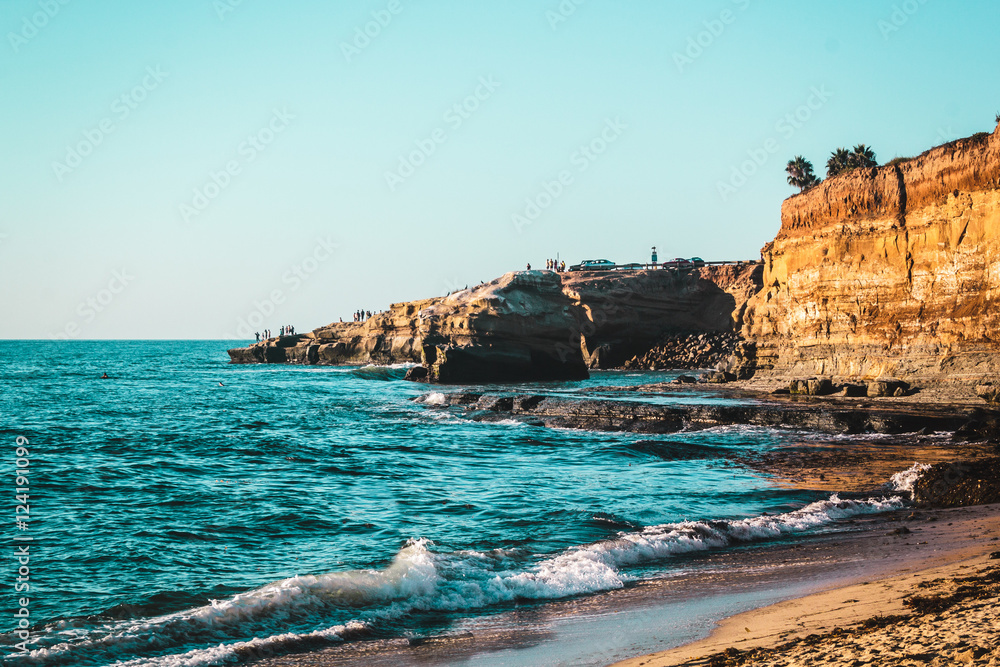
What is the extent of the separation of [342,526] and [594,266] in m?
70.6

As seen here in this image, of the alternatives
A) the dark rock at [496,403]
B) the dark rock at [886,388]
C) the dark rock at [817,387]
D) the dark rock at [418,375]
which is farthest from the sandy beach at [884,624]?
the dark rock at [418,375]

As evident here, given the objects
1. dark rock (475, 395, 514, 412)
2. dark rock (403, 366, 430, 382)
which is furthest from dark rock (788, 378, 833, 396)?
dark rock (403, 366, 430, 382)

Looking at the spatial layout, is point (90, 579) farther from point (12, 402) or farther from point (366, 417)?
point (12, 402)

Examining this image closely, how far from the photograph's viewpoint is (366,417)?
32.5 metres

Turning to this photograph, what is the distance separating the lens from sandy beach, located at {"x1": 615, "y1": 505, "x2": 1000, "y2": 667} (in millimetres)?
5688

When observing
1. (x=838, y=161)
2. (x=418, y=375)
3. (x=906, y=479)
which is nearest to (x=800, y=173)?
(x=838, y=161)

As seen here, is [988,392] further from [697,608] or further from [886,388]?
[697,608]

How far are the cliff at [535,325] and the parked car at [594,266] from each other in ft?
6.96

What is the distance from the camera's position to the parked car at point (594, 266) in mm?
80062

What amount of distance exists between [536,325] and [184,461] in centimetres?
3911

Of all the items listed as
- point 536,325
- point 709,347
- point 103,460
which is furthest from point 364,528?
point 709,347

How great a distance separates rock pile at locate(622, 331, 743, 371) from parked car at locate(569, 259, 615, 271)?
37.5 ft

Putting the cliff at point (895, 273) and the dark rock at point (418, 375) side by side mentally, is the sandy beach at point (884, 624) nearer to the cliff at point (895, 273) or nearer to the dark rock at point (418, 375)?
the cliff at point (895, 273)

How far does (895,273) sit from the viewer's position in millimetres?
30188
